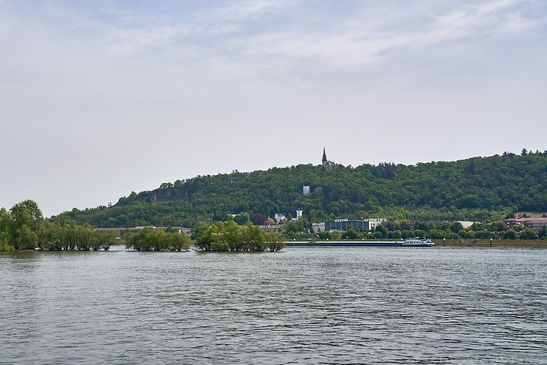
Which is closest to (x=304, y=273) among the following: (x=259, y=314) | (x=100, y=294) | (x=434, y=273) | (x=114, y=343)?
(x=434, y=273)

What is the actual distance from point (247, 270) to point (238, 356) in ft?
257

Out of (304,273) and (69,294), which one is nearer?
(69,294)

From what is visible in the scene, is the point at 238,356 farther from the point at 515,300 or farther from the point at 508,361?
the point at 515,300

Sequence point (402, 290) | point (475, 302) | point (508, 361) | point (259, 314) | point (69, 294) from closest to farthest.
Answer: point (508, 361) → point (259, 314) → point (475, 302) → point (69, 294) → point (402, 290)

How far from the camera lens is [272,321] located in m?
57.0

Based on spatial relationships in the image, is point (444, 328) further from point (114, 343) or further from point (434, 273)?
point (434, 273)

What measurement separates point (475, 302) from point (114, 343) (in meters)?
37.8

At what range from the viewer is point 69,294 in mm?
76438

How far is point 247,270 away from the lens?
12138 cm

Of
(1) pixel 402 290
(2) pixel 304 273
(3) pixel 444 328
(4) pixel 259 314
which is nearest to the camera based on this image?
(3) pixel 444 328

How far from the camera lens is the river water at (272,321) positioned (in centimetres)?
4344

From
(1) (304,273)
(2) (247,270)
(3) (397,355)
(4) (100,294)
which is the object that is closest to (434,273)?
(1) (304,273)

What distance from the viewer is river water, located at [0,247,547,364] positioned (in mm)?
43438

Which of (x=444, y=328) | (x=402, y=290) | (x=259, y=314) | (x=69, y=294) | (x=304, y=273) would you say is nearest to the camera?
(x=444, y=328)
